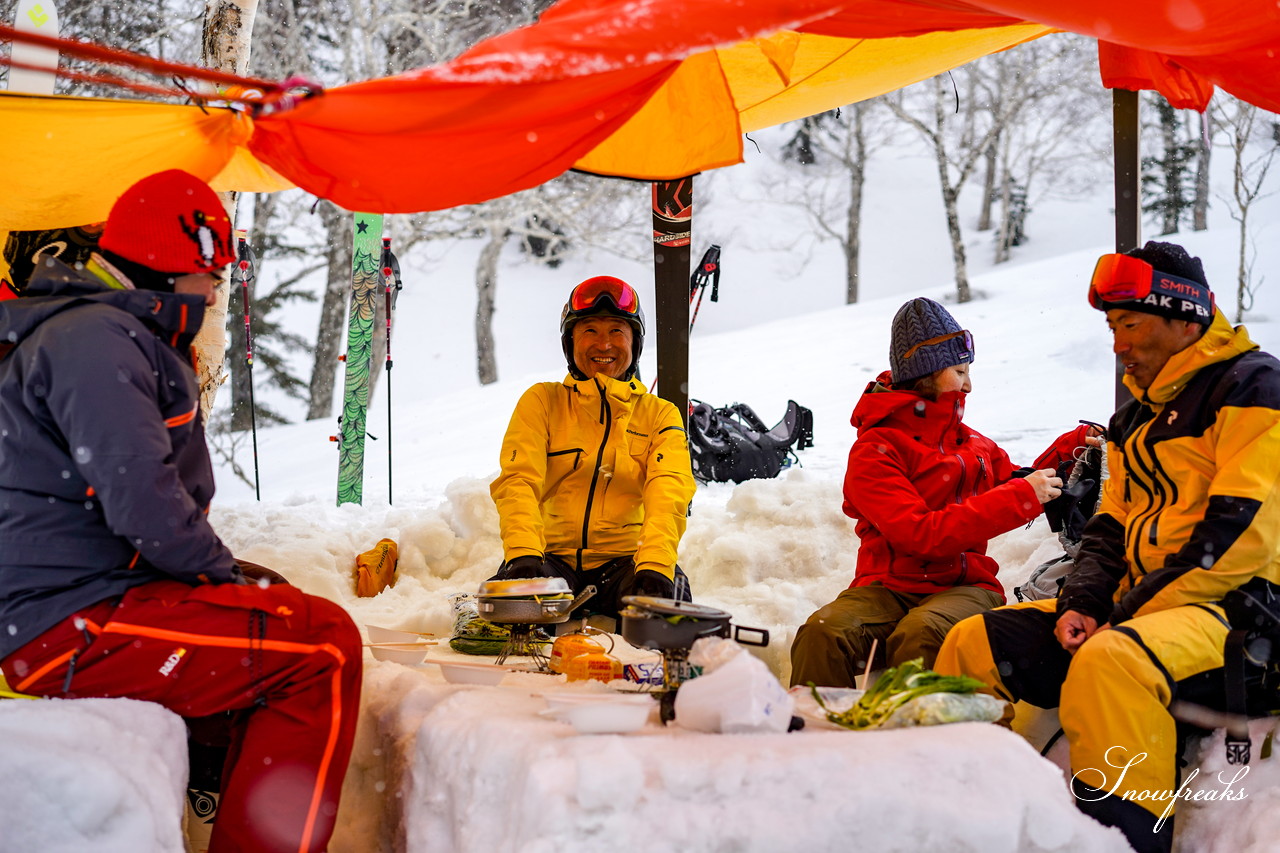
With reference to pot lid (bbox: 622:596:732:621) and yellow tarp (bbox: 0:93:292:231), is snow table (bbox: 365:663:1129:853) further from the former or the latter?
yellow tarp (bbox: 0:93:292:231)

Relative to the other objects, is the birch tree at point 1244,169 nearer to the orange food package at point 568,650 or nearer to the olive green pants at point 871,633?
the olive green pants at point 871,633

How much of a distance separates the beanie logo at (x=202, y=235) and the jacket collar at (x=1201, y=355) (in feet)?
8.30

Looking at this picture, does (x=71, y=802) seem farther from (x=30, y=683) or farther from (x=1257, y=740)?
(x=1257, y=740)

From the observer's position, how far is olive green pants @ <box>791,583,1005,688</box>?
330 centimetres

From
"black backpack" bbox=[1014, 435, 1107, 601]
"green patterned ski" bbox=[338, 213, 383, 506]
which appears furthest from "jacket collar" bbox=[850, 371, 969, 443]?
"green patterned ski" bbox=[338, 213, 383, 506]

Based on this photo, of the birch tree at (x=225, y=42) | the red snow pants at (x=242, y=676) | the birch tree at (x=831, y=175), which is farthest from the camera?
the birch tree at (x=831, y=175)

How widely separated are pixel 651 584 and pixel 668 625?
1096 millimetres

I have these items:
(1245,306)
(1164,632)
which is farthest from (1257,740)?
(1245,306)

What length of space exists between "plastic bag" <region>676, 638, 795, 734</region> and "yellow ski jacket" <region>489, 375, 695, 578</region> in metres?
1.51

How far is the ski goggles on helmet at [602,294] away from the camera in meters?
4.00

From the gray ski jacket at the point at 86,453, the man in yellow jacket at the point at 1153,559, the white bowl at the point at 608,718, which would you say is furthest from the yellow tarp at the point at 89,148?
the man in yellow jacket at the point at 1153,559

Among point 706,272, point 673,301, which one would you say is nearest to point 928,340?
point 673,301

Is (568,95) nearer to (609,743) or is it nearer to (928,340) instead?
(928,340)

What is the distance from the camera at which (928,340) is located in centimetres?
Result: 358
